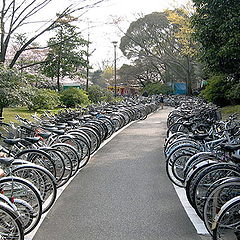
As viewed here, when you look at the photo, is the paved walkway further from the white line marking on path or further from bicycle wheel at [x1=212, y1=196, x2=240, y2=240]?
bicycle wheel at [x1=212, y1=196, x2=240, y2=240]

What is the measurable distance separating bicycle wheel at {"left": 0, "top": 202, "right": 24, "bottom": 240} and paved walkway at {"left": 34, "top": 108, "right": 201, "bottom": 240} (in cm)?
70

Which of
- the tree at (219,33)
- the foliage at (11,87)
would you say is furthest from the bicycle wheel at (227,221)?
the tree at (219,33)

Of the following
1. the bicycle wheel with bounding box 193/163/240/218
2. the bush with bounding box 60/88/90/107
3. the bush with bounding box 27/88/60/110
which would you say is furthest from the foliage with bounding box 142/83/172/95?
the bicycle wheel with bounding box 193/163/240/218

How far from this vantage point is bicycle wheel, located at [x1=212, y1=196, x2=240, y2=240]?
10.2 feet

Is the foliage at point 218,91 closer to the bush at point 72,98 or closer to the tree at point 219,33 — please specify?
the tree at point 219,33

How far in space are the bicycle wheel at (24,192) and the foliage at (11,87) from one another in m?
5.85

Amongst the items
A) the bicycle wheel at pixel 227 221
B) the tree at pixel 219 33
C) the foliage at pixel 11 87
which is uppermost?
the tree at pixel 219 33

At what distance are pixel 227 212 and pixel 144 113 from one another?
14511 mm

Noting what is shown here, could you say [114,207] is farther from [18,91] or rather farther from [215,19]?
[215,19]

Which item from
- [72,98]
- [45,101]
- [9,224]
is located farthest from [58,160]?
[72,98]

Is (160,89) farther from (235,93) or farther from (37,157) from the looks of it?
(37,157)

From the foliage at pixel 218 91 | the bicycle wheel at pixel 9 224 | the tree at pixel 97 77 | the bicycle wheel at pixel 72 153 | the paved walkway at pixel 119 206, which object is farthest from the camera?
the tree at pixel 97 77

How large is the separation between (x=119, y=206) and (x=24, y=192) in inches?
60.9

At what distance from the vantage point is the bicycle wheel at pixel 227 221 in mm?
3121
